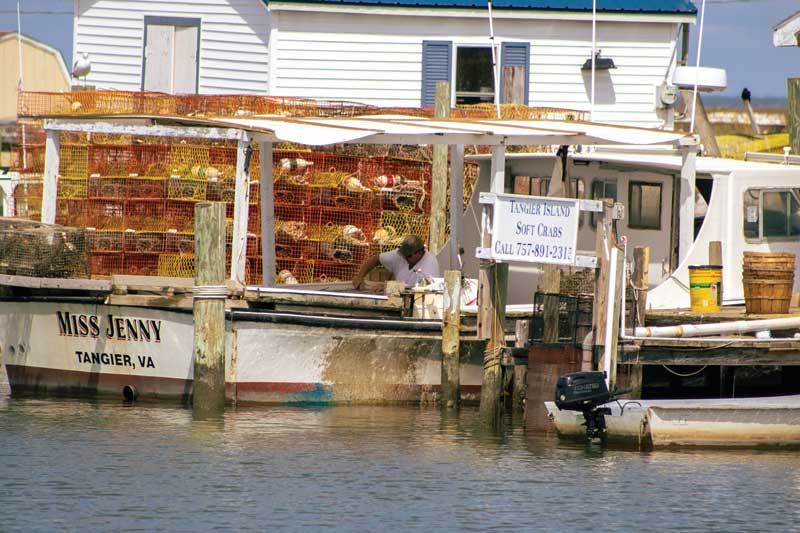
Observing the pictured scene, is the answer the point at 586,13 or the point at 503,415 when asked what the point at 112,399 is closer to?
the point at 503,415

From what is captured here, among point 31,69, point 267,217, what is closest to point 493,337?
point 267,217

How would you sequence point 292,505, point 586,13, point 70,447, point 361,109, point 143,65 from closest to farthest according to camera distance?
point 292,505 → point 70,447 → point 361,109 → point 586,13 → point 143,65

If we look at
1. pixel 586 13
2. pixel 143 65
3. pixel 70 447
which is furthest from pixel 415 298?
pixel 143 65

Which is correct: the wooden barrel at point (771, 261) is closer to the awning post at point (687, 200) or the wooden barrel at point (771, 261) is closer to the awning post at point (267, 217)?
the awning post at point (687, 200)

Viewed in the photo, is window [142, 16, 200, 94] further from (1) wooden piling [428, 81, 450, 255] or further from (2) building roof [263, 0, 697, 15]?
(1) wooden piling [428, 81, 450, 255]

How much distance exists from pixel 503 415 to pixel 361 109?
703cm

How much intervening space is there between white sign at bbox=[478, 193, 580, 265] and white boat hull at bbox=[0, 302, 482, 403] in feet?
5.36

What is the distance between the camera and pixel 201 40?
2528cm

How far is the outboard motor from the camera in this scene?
13016 millimetres

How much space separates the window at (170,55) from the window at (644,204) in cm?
1098

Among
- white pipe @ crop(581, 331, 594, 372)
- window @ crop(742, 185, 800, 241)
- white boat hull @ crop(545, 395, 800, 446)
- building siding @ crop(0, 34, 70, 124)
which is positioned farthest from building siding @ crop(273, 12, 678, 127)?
building siding @ crop(0, 34, 70, 124)

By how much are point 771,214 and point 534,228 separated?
3552mm

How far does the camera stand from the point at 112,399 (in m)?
15.8

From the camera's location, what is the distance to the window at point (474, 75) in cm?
2423
